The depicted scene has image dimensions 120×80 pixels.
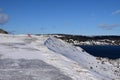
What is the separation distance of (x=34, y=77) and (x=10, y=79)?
3.14 feet

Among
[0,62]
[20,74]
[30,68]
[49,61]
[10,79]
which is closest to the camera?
[10,79]

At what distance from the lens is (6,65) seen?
1502cm

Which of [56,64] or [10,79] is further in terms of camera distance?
A: [56,64]

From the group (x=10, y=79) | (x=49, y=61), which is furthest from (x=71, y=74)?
(x=49, y=61)

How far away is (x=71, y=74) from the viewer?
13.1 meters

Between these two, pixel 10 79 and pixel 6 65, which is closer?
pixel 10 79

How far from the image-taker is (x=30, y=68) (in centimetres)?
1434

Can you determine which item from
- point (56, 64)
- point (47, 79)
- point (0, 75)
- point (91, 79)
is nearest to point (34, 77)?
point (47, 79)

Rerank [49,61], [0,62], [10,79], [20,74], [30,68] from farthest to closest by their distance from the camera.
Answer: [49,61] → [0,62] → [30,68] → [20,74] → [10,79]

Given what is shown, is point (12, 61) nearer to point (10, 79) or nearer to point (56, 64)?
point (56, 64)

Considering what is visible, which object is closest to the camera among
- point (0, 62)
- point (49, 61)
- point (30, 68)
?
point (30, 68)

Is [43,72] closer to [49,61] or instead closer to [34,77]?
[34,77]

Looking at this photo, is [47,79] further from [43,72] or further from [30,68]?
[30,68]

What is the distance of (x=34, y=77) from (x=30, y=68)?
2.13m
